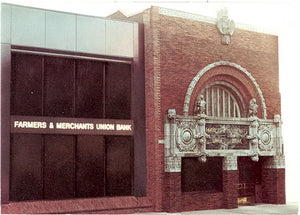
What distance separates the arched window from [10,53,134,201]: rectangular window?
15.7 feet

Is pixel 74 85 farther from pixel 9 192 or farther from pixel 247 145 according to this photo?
pixel 247 145

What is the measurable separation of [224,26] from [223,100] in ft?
12.5

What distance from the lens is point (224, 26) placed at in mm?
27047

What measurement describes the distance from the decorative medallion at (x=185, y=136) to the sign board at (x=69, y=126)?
234cm

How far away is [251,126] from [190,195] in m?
5.03

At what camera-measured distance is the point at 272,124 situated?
28.3 m

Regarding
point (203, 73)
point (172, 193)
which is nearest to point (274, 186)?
point (172, 193)

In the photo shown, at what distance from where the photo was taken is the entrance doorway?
92.6 ft

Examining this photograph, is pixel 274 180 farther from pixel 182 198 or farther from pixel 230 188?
pixel 182 198

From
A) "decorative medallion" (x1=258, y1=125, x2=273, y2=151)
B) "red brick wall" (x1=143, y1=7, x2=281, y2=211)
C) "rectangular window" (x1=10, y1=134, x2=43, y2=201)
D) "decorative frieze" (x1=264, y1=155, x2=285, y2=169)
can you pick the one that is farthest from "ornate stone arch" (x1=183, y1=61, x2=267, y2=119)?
"rectangular window" (x1=10, y1=134, x2=43, y2=201)

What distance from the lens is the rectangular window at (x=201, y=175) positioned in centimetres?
2570

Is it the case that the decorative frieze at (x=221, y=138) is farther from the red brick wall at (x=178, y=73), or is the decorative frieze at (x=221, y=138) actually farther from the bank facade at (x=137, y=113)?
the red brick wall at (x=178, y=73)

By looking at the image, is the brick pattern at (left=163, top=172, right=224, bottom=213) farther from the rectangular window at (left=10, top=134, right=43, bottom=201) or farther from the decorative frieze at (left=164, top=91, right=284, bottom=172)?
the rectangular window at (left=10, top=134, right=43, bottom=201)

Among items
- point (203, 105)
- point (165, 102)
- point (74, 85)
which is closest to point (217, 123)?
point (203, 105)
